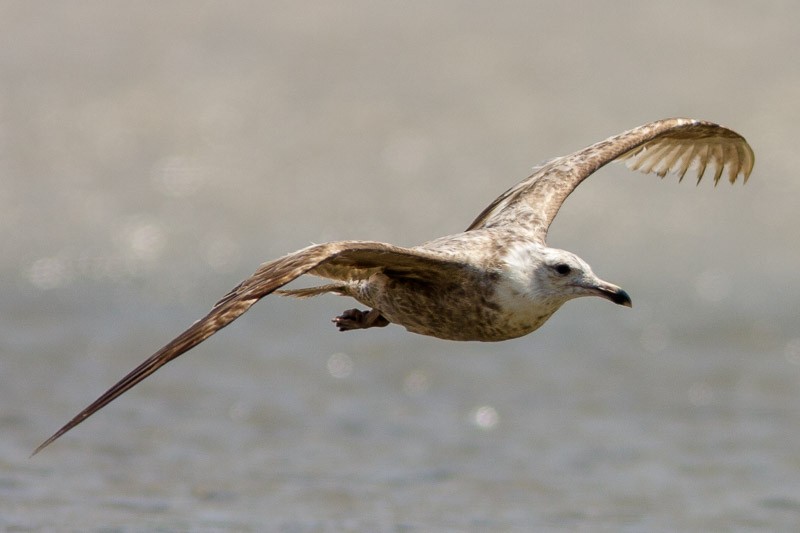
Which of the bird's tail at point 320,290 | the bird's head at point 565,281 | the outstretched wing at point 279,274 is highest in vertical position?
the bird's tail at point 320,290

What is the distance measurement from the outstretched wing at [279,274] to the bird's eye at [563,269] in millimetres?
459

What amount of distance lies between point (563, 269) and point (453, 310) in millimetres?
560

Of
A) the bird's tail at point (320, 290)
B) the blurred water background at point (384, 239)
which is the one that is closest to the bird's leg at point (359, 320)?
the bird's tail at point (320, 290)

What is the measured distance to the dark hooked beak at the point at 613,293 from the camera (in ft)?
23.3

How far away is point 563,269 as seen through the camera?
23.7ft

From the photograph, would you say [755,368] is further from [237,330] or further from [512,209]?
[512,209]

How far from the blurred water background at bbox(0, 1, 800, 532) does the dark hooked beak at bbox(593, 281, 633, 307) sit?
2.83m

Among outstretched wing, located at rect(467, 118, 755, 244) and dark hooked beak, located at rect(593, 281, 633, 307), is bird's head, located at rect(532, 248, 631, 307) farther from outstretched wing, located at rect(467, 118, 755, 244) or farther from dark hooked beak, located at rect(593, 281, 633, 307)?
outstretched wing, located at rect(467, 118, 755, 244)

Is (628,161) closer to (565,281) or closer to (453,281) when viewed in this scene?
(565,281)

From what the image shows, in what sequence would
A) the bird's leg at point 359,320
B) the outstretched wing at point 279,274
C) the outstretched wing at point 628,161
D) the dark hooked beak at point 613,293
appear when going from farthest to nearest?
1. the outstretched wing at point 628,161
2. the bird's leg at point 359,320
3. the dark hooked beak at point 613,293
4. the outstretched wing at point 279,274

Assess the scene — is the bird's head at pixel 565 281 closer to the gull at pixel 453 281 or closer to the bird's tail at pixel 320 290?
the gull at pixel 453 281

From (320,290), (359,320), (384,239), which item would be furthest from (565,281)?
(384,239)

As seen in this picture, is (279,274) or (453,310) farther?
(453,310)

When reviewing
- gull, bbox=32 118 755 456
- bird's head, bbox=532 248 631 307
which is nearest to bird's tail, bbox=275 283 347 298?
gull, bbox=32 118 755 456
